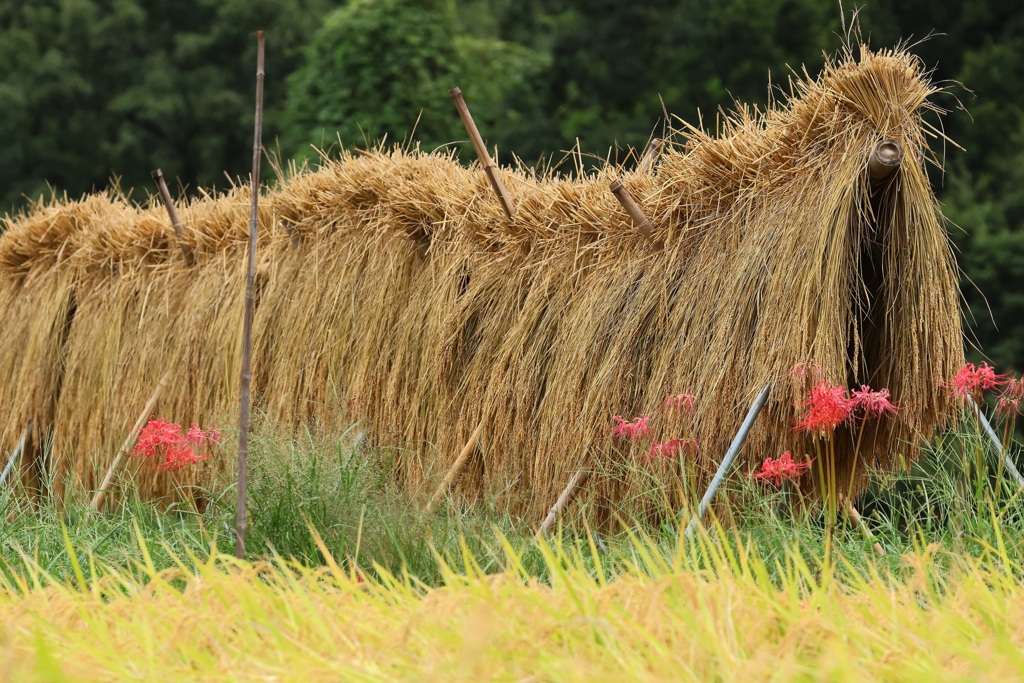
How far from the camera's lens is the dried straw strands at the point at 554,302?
4.20 metres

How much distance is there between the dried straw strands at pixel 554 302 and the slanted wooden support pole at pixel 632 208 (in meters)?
0.05

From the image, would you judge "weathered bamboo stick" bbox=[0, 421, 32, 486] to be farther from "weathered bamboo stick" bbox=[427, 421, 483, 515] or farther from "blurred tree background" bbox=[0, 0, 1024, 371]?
"blurred tree background" bbox=[0, 0, 1024, 371]

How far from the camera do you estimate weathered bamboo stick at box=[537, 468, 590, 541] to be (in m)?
4.42

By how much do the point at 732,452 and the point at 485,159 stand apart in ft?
5.54

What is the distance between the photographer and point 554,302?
4.95m

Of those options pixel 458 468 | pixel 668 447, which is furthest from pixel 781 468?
pixel 458 468

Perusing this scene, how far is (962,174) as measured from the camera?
13.5 m

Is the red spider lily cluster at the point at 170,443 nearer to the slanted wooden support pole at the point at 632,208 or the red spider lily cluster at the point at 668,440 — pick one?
the red spider lily cluster at the point at 668,440

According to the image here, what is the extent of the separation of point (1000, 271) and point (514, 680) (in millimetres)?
11473

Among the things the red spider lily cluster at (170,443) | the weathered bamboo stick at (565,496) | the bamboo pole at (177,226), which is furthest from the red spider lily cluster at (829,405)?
the bamboo pole at (177,226)

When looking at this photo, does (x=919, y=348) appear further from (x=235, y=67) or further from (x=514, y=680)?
(x=235, y=67)

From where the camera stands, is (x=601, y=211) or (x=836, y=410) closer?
(x=836, y=410)

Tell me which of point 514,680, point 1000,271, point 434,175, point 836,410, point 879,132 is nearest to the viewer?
point 514,680

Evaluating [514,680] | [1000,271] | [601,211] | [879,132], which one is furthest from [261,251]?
[1000,271]
